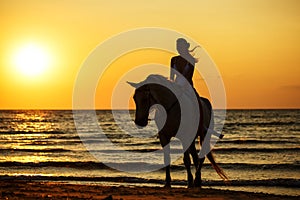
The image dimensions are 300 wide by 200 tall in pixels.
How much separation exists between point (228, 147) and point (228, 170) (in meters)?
15.1

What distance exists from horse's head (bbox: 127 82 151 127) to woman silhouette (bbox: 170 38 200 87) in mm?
947

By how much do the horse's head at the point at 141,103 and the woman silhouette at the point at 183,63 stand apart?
0.95 m

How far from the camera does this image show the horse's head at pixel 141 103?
1329 centimetres

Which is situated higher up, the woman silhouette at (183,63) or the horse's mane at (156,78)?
the woman silhouette at (183,63)

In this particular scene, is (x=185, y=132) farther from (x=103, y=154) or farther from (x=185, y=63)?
(x=103, y=154)

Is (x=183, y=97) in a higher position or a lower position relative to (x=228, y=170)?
higher

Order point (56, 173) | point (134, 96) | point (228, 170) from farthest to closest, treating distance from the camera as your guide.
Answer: point (228, 170) → point (56, 173) → point (134, 96)

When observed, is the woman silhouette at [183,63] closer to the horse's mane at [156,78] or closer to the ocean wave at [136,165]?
the horse's mane at [156,78]

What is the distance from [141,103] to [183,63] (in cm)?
156

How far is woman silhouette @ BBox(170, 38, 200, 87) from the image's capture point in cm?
1381

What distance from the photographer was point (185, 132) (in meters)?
13.9

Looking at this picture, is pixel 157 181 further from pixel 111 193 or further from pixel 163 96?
pixel 163 96

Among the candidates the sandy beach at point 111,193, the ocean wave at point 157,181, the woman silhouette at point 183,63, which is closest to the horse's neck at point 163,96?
the woman silhouette at point 183,63

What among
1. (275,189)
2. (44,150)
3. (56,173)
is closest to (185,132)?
(275,189)
